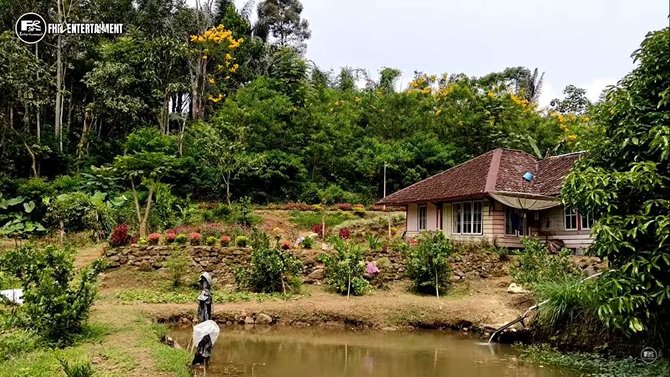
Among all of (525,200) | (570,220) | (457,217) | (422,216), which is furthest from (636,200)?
(422,216)

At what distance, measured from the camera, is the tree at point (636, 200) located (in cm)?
698

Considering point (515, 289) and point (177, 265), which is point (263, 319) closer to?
point (177, 265)

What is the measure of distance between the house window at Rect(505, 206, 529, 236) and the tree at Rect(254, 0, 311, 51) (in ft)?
80.6

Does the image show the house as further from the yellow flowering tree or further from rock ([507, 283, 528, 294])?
the yellow flowering tree

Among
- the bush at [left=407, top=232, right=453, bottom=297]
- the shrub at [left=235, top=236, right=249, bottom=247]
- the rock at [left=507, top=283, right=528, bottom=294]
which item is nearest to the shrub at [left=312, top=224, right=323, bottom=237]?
the shrub at [left=235, top=236, right=249, bottom=247]

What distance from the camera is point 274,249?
14.1m

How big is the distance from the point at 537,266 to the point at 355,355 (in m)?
6.32

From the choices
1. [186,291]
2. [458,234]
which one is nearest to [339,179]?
[458,234]

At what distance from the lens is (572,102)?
37.0m

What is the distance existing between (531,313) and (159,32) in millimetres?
26938

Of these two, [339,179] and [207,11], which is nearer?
[339,179]

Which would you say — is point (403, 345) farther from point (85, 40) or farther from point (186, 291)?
point (85, 40)

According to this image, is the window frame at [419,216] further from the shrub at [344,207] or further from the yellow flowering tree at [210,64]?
the yellow flowering tree at [210,64]

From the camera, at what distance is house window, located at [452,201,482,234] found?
17953 mm
